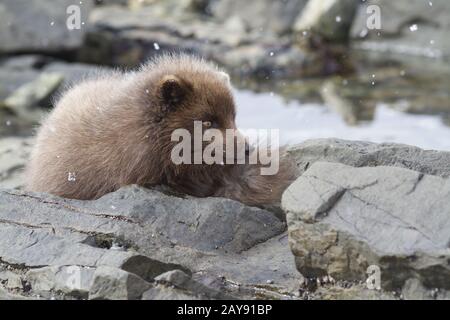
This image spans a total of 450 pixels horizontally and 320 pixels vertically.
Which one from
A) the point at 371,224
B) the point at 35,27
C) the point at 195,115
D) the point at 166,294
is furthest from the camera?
the point at 35,27

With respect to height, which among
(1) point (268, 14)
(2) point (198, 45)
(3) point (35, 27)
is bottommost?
(2) point (198, 45)

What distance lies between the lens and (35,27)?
591 inches

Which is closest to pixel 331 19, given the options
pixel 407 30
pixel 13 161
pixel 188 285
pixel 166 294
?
pixel 407 30

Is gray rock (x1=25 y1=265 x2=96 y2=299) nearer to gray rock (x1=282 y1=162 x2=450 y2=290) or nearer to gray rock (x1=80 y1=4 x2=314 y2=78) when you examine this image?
gray rock (x1=282 y1=162 x2=450 y2=290)

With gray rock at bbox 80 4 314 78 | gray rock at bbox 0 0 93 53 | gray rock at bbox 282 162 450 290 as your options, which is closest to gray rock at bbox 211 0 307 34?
gray rock at bbox 80 4 314 78

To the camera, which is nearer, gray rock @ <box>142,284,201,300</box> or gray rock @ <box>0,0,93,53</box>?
gray rock @ <box>142,284,201,300</box>

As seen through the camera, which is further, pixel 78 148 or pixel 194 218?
pixel 78 148

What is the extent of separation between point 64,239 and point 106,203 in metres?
0.51

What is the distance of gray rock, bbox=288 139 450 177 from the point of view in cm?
517

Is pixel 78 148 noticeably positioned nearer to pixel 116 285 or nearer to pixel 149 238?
pixel 149 238

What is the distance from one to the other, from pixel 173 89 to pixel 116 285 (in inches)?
73.2

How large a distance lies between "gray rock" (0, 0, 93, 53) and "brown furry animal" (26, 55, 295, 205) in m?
9.68

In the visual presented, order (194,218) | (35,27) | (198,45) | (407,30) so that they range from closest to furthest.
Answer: (194,218)
(35,27)
(198,45)
(407,30)
